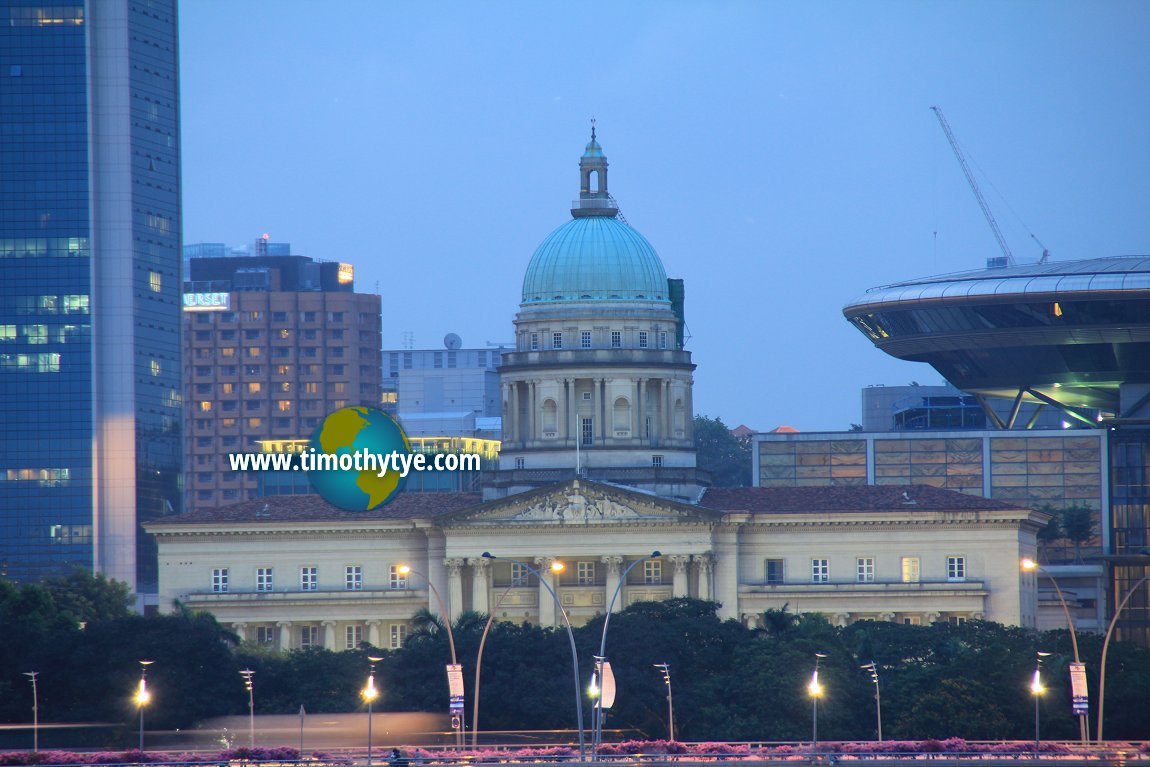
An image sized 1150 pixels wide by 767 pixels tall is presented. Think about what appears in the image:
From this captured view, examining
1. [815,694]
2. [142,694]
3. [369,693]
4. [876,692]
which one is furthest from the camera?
[876,692]

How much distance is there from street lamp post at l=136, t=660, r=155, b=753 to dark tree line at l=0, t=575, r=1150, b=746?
2.67ft

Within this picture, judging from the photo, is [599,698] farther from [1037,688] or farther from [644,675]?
[644,675]

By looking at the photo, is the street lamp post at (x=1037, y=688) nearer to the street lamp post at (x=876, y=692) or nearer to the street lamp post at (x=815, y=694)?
the street lamp post at (x=876, y=692)

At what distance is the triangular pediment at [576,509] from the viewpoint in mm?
197000

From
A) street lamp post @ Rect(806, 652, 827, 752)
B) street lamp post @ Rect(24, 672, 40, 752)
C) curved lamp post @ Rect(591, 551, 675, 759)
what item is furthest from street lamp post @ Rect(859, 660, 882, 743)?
street lamp post @ Rect(24, 672, 40, 752)

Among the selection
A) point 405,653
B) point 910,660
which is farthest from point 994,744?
point 405,653

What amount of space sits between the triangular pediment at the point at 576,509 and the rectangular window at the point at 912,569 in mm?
15155

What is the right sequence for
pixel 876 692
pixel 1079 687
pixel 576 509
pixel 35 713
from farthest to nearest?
pixel 576 509
pixel 35 713
pixel 876 692
pixel 1079 687

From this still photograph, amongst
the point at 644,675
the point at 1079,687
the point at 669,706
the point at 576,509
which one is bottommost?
the point at 669,706

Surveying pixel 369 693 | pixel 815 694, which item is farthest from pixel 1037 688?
pixel 369 693

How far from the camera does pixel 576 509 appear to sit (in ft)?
650

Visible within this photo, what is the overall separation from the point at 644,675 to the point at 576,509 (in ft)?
150

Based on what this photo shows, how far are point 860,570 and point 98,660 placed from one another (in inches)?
2367

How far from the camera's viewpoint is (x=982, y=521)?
194 metres
